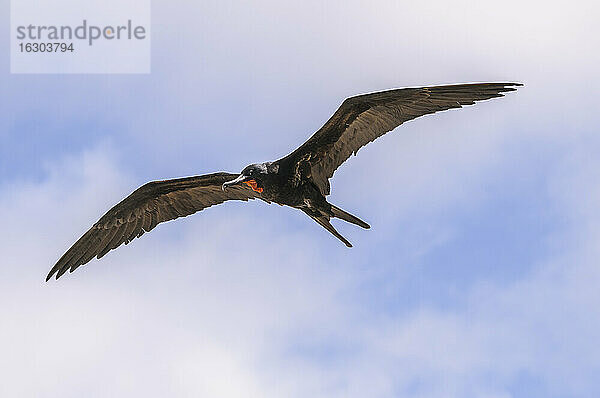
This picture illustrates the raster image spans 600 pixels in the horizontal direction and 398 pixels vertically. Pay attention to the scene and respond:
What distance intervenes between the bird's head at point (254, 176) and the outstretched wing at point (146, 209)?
775 millimetres

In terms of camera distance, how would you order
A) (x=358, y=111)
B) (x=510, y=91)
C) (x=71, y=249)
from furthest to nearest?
(x=71, y=249) < (x=358, y=111) < (x=510, y=91)

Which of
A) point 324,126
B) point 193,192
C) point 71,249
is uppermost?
point 324,126

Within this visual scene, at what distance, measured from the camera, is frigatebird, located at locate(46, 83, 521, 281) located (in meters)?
10.7

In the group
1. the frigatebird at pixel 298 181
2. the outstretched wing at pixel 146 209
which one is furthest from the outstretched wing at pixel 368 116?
the outstretched wing at pixel 146 209

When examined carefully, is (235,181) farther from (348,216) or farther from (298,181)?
(348,216)

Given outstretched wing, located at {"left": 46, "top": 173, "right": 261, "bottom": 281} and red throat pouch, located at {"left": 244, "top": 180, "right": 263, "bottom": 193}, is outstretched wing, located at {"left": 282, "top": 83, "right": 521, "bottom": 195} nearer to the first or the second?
red throat pouch, located at {"left": 244, "top": 180, "right": 263, "bottom": 193}

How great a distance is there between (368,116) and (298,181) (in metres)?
1.16

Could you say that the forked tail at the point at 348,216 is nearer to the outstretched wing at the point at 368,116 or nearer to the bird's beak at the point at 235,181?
the outstretched wing at the point at 368,116

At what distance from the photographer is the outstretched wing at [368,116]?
34.3ft

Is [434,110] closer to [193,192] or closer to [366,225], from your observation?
[366,225]

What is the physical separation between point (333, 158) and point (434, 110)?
139cm

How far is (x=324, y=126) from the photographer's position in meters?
11.0

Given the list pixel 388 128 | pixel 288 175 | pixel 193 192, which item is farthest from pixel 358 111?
pixel 193 192

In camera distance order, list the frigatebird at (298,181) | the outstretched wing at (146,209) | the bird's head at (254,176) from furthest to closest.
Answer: the outstretched wing at (146,209)
the bird's head at (254,176)
the frigatebird at (298,181)
